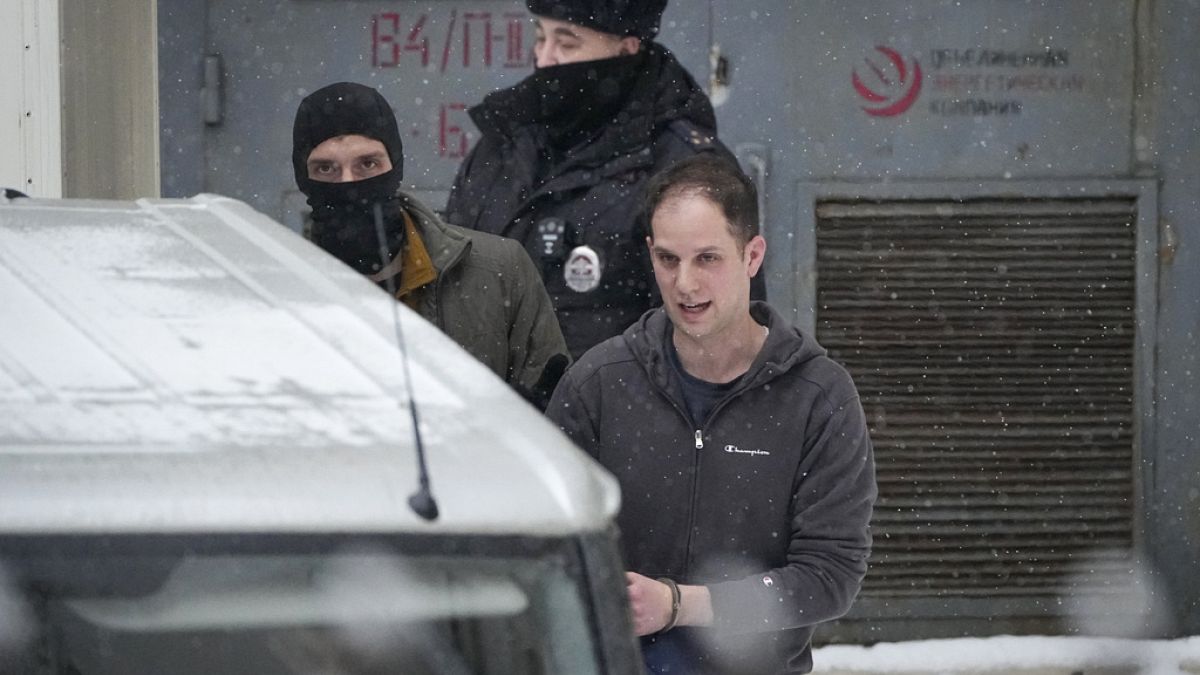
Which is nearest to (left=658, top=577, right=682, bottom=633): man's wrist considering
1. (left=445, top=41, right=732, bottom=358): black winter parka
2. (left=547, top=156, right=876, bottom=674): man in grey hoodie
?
(left=547, top=156, right=876, bottom=674): man in grey hoodie

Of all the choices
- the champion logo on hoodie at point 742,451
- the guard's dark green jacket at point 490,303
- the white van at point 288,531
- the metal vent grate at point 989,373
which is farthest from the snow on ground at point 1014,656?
the white van at point 288,531

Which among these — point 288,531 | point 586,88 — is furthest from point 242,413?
point 586,88

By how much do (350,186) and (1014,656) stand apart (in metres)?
4.51

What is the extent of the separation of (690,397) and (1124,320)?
4566 mm

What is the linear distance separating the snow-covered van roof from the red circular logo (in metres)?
5.15

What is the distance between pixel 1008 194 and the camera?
23.0 feet

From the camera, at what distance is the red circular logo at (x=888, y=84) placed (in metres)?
6.95

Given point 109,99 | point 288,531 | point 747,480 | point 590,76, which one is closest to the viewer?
point 288,531

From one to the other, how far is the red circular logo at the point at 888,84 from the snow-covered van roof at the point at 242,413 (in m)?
5.15

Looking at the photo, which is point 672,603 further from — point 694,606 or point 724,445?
point 724,445

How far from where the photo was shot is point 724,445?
2951mm

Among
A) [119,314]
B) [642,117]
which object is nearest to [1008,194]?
[642,117]

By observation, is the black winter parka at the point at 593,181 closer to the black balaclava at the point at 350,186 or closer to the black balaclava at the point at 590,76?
the black balaclava at the point at 590,76

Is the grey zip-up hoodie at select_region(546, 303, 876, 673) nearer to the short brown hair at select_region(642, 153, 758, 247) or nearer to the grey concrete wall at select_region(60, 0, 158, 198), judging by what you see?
the short brown hair at select_region(642, 153, 758, 247)
